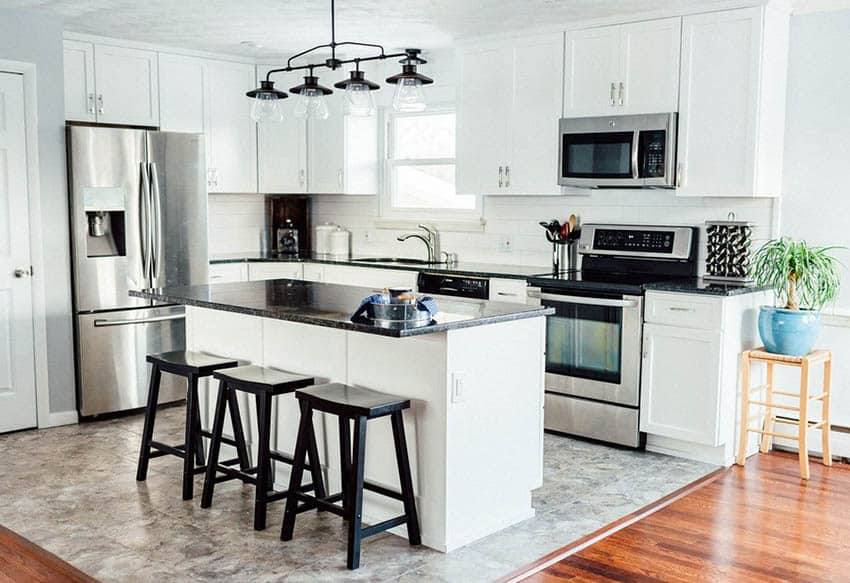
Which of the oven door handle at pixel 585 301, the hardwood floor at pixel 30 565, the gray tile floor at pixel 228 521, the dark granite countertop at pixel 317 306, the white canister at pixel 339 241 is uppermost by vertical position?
the white canister at pixel 339 241

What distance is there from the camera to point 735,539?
11.7 feet

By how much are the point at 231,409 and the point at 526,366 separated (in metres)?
1.41

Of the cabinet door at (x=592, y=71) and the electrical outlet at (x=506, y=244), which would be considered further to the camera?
the electrical outlet at (x=506, y=244)

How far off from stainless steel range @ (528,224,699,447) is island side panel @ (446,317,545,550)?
1.13 metres

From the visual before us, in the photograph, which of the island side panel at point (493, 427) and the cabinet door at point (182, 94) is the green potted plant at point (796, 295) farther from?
the cabinet door at point (182, 94)

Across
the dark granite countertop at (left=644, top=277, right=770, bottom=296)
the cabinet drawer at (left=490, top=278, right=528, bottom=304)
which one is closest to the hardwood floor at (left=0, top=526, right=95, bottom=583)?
the cabinet drawer at (left=490, top=278, right=528, bottom=304)

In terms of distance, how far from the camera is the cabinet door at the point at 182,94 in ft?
20.4

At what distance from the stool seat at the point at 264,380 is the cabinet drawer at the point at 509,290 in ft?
5.76

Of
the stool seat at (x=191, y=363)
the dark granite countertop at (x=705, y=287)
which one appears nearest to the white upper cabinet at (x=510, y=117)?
the dark granite countertop at (x=705, y=287)

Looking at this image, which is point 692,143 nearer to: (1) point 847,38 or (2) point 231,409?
(1) point 847,38

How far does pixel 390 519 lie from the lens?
3.55 meters

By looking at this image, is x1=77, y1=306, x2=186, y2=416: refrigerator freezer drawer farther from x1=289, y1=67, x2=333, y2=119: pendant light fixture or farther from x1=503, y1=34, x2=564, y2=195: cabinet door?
x1=503, y1=34, x2=564, y2=195: cabinet door

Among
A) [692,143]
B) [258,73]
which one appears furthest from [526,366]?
[258,73]

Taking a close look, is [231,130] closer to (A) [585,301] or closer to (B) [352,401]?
(A) [585,301]
